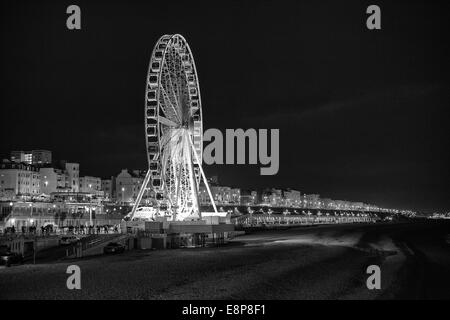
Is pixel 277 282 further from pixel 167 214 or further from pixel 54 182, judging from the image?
pixel 54 182

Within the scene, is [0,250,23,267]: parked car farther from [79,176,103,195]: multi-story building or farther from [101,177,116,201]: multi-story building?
[101,177,116,201]: multi-story building

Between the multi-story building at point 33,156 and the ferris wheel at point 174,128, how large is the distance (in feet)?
354

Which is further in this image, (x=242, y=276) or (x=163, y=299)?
(x=242, y=276)

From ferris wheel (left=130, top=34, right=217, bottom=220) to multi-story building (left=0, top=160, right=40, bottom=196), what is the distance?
246 feet

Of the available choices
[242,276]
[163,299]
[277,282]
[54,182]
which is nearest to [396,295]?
[277,282]

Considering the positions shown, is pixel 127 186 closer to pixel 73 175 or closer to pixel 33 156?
pixel 73 175

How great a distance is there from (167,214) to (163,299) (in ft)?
127

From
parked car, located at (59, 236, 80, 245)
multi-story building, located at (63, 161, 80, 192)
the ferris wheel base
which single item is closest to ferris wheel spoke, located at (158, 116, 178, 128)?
the ferris wheel base

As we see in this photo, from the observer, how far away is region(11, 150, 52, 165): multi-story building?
16234 cm

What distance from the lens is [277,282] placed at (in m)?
26.5

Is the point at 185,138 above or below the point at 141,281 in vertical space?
above

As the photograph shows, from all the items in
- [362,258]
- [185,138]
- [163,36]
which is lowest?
[362,258]

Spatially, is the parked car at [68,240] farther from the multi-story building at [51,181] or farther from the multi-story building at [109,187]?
the multi-story building at [109,187]
